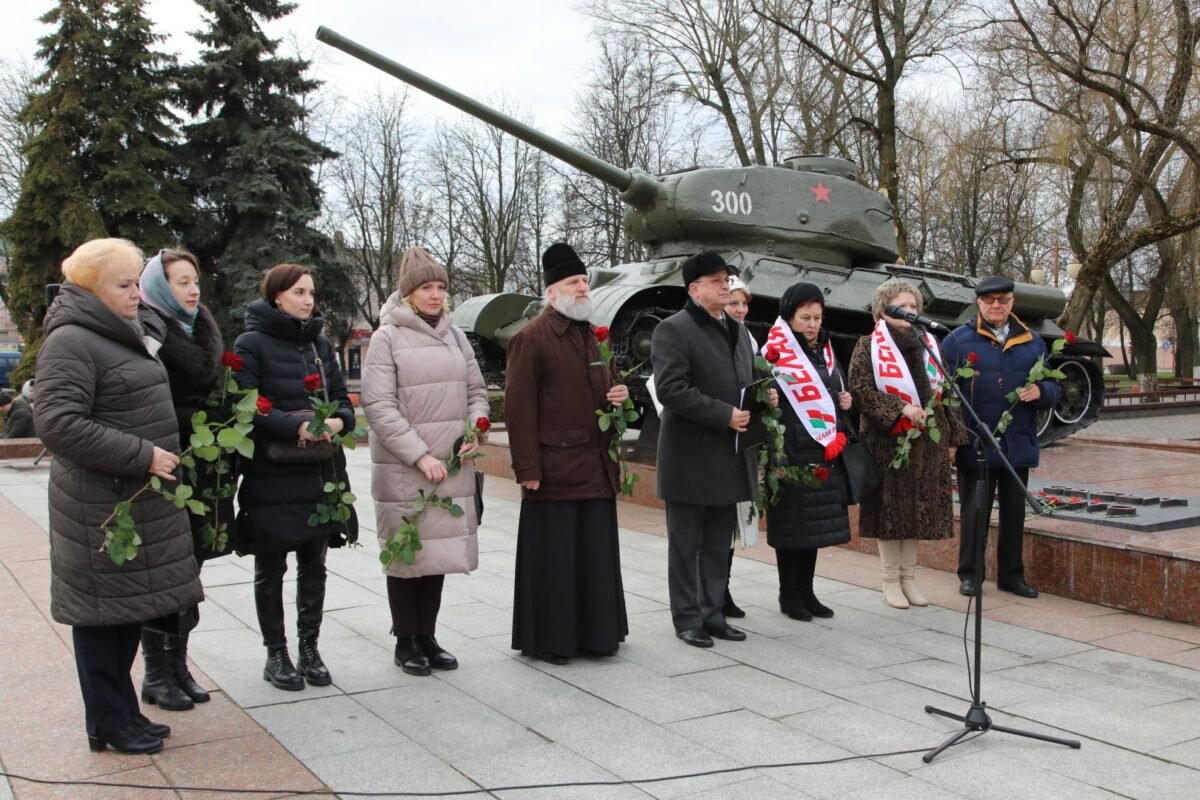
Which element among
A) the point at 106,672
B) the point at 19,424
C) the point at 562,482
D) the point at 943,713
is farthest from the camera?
the point at 19,424

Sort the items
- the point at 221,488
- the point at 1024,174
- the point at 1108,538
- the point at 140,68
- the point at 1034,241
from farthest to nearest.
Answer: the point at 1034,241 → the point at 1024,174 → the point at 140,68 → the point at 1108,538 → the point at 221,488

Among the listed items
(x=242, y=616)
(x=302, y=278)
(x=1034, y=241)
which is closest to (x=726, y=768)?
(x=302, y=278)

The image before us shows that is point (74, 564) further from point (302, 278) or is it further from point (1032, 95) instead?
point (1032, 95)

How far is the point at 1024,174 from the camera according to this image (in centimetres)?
3253

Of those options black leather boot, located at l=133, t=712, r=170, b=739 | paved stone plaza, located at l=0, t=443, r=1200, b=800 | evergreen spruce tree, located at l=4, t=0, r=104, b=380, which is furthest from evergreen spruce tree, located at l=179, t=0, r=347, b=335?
black leather boot, located at l=133, t=712, r=170, b=739

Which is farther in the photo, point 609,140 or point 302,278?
point 609,140

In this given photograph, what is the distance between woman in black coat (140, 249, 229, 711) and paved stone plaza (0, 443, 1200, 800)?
15cm

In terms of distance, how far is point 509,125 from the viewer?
11414 millimetres

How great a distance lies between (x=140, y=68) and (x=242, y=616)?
1075 inches

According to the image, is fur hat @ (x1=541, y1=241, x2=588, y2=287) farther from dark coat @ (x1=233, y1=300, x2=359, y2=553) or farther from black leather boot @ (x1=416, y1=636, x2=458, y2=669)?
black leather boot @ (x1=416, y1=636, x2=458, y2=669)

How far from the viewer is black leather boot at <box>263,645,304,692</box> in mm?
4809

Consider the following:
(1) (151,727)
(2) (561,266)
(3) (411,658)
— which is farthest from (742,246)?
(1) (151,727)

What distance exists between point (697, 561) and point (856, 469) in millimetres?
1099

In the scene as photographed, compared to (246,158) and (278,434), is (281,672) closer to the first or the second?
(278,434)
